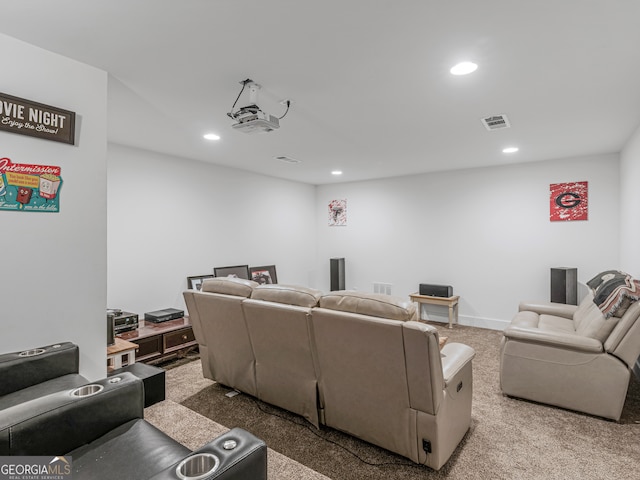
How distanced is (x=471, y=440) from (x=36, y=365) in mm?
2650

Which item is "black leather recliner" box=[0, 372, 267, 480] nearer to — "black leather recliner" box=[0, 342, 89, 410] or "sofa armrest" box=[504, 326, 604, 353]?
"black leather recliner" box=[0, 342, 89, 410]

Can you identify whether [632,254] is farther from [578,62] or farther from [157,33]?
[157,33]

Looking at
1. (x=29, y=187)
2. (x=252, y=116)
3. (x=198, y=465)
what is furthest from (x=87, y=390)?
(x=252, y=116)

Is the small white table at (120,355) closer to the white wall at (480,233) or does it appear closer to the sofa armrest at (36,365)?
the sofa armrest at (36,365)

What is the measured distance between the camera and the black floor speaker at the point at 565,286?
13.7ft

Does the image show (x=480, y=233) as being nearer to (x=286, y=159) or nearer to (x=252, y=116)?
(x=286, y=159)

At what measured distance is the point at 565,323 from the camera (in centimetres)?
336

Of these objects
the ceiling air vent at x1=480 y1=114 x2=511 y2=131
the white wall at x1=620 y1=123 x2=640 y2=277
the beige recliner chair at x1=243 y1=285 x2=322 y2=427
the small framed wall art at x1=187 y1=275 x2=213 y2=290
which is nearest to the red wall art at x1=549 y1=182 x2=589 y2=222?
the white wall at x1=620 y1=123 x2=640 y2=277

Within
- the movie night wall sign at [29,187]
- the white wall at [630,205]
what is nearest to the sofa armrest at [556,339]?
the white wall at [630,205]

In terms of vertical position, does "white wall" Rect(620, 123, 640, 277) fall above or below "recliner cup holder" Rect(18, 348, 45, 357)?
above

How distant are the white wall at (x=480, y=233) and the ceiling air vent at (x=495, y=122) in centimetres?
199

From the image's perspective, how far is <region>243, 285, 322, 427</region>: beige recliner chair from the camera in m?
2.14

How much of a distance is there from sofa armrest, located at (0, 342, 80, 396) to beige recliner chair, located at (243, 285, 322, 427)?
104cm

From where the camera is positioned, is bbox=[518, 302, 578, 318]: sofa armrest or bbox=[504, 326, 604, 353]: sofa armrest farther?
bbox=[518, 302, 578, 318]: sofa armrest
